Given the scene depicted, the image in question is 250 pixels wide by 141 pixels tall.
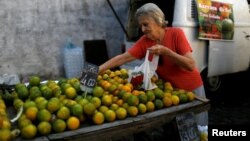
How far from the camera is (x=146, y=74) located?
9.70 ft

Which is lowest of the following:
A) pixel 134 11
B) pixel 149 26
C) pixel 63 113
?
pixel 63 113

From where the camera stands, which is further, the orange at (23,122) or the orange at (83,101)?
the orange at (83,101)

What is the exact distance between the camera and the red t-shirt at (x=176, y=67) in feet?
10.3

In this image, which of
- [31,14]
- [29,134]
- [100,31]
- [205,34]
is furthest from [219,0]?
[29,134]

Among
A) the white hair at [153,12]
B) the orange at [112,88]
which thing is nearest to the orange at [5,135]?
the orange at [112,88]

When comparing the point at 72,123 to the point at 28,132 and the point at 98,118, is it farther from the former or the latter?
the point at 28,132

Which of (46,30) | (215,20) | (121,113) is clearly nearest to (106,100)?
(121,113)

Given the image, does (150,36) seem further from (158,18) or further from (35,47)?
(35,47)

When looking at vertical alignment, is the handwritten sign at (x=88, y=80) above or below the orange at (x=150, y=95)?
above

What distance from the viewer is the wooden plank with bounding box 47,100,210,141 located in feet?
7.05

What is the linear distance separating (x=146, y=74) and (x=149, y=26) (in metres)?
0.45

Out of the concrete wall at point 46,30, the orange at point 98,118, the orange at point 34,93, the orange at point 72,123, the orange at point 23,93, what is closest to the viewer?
the orange at point 72,123

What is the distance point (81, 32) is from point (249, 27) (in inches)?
150

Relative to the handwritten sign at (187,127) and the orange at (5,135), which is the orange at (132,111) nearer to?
the handwritten sign at (187,127)
